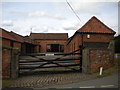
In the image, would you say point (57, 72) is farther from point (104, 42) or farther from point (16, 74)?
point (104, 42)

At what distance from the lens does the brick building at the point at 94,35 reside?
48.7 ft

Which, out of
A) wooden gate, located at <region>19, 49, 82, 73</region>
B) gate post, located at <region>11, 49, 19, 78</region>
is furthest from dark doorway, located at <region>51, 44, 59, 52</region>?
gate post, located at <region>11, 49, 19, 78</region>

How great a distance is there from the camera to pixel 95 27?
16.1 metres

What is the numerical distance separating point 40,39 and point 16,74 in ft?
126

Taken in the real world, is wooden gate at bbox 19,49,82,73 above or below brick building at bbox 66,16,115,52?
below

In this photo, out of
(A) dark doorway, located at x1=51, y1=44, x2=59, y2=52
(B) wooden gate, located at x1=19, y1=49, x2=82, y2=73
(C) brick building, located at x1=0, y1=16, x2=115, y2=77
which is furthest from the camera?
(A) dark doorway, located at x1=51, y1=44, x2=59, y2=52

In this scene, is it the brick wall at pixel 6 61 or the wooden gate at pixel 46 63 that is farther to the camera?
the wooden gate at pixel 46 63

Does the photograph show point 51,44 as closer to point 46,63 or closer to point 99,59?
point 99,59

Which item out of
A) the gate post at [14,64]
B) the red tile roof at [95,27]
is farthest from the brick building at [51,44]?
the gate post at [14,64]

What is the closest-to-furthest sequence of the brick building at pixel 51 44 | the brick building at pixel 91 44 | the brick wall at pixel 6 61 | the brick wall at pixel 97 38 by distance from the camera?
the brick wall at pixel 6 61
the brick building at pixel 91 44
the brick wall at pixel 97 38
the brick building at pixel 51 44

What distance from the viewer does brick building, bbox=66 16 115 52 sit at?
48.7ft

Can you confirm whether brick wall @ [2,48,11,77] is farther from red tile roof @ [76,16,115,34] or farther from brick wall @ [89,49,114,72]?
red tile roof @ [76,16,115,34]

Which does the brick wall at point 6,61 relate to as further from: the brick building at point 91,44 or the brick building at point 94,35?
the brick building at point 94,35

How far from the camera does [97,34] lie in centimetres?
1570
